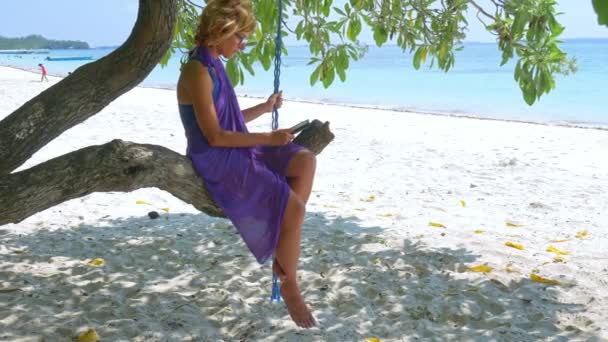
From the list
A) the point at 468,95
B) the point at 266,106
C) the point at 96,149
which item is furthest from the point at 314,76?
the point at 468,95

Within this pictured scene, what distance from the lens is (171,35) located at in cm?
307

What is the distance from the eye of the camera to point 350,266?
4434 mm

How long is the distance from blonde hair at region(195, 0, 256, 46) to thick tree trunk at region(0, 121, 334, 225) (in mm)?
501

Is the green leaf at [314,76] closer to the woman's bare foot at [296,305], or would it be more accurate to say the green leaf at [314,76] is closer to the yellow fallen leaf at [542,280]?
the yellow fallen leaf at [542,280]

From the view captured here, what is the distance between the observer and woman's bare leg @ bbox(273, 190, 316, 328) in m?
2.74

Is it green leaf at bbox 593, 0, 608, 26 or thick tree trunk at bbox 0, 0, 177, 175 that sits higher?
green leaf at bbox 593, 0, 608, 26

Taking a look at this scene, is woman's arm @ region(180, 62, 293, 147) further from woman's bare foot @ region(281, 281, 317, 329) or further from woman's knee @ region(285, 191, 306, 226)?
woman's bare foot @ region(281, 281, 317, 329)

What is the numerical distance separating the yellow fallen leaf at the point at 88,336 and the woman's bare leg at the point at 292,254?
1.06m

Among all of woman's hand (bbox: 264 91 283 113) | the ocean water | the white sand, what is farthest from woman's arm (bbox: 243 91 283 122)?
the ocean water

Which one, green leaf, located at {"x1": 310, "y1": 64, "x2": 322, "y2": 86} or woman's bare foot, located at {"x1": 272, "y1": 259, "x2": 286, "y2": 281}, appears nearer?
woman's bare foot, located at {"x1": 272, "y1": 259, "x2": 286, "y2": 281}

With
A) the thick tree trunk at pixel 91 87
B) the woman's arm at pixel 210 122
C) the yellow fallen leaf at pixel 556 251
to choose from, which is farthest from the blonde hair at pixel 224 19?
the yellow fallen leaf at pixel 556 251

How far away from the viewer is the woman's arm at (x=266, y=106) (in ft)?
9.79

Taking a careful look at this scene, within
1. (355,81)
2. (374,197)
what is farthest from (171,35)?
(355,81)

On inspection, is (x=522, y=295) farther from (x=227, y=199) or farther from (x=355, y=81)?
(x=355, y=81)
